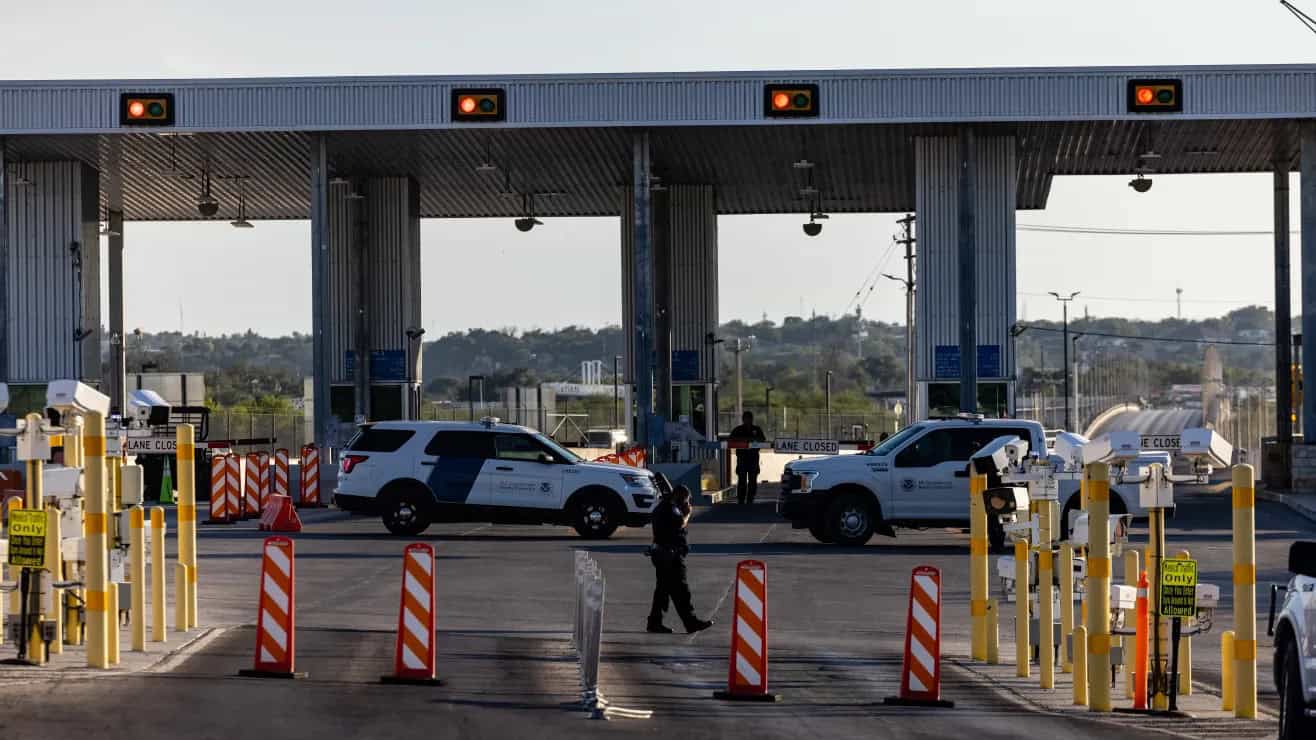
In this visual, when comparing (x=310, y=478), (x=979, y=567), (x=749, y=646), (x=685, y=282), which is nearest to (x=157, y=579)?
(x=749, y=646)

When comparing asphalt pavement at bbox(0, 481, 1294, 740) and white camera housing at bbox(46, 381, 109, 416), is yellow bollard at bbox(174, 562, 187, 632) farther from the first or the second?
white camera housing at bbox(46, 381, 109, 416)

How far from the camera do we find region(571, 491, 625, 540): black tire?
2814 centimetres

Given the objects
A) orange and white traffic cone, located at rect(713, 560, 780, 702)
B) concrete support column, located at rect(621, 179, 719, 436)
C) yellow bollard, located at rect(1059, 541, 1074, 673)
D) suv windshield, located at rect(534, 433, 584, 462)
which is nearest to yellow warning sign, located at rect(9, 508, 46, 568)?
orange and white traffic cone, located at rect(713, 560, 780, 702)

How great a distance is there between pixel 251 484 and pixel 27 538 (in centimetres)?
1950

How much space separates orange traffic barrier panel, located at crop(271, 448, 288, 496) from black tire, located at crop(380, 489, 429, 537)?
27.3 ft

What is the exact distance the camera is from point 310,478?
3650 centimetres

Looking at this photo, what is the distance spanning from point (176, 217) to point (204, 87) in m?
18.1

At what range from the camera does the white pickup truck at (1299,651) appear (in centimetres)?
1046

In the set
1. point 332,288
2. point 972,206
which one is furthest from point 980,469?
point 332,288

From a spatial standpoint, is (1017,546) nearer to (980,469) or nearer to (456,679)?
(980,469)

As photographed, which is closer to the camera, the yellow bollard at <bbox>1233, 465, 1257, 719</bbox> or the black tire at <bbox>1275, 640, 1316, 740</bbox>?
the black tire at <bbox>1275, 640, 1316, 740</bbox>

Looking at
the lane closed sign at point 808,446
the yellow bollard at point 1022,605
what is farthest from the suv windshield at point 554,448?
the yellow bollard at point 1022,605

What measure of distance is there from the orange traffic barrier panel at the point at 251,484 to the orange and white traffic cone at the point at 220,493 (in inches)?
53.2

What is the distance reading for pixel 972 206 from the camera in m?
38.4
